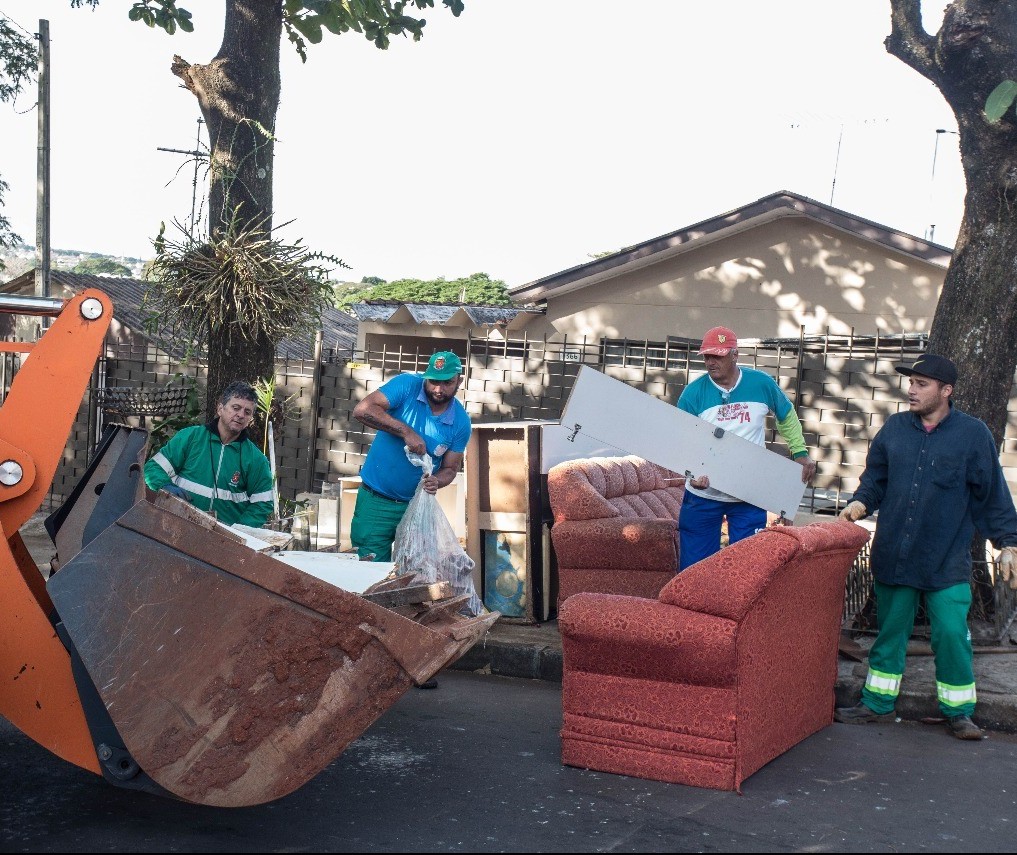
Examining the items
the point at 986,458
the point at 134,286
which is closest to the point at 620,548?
the point at 986,458

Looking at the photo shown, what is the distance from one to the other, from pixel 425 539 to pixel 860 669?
8.31ft

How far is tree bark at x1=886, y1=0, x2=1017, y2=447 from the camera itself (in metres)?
6.53

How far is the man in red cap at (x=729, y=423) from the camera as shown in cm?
618

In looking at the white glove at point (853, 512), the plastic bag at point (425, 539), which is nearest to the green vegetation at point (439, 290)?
the plastic bag at point (425, 539)

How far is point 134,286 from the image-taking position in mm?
25781

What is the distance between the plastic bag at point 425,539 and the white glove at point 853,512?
1.97 metres

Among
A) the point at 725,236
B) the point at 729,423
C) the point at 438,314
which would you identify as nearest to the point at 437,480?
the point at 729,423

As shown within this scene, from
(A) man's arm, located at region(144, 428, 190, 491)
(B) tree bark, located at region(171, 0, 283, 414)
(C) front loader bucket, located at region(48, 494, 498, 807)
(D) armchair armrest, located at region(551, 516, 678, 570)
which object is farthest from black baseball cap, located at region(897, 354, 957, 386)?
(B) tree bark, located at region(171, 0, 283, 414)

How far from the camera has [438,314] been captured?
2133cm

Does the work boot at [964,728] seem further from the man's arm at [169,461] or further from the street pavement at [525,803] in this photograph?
the man's arm at [169,461]

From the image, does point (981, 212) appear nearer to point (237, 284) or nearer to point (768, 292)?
point (237, 284)

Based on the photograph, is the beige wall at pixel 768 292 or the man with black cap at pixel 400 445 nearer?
the man with black cap at pixel 400 445

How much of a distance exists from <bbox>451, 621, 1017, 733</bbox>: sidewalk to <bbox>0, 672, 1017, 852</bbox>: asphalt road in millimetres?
450

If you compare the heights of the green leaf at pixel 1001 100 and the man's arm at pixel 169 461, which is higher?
the green leaf at pixel 1001 100
